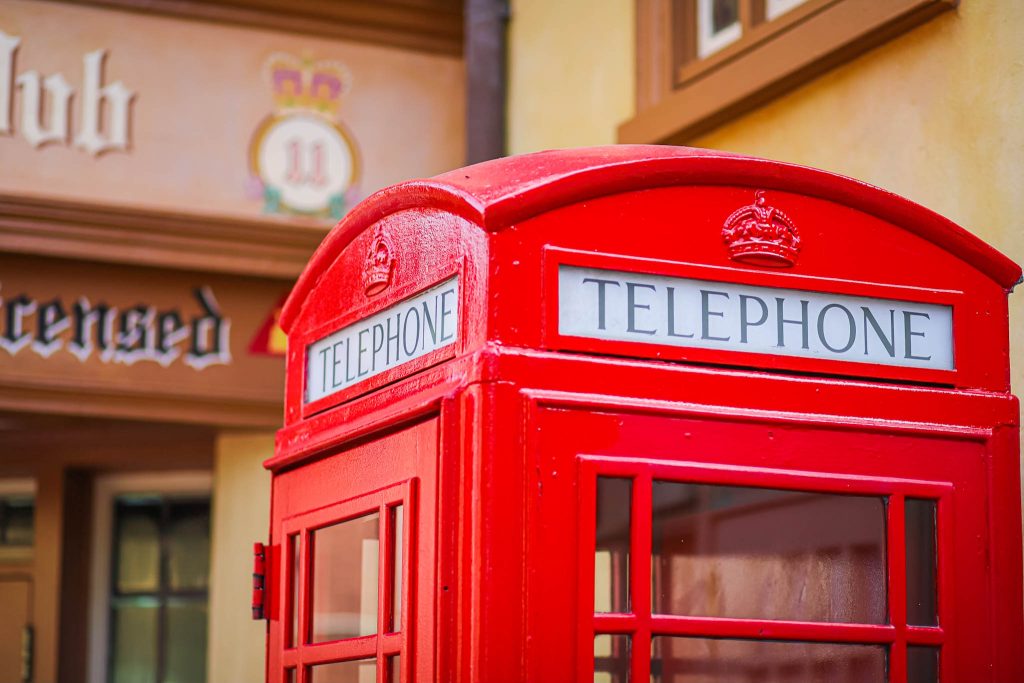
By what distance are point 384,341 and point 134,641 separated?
429cm

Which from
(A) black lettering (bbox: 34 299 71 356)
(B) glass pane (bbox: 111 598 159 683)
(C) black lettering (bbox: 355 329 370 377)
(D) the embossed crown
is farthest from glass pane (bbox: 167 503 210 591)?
(C) black lettering (bbox: 355 329 370 377)

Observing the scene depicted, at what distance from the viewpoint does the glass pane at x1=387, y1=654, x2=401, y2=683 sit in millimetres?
2467

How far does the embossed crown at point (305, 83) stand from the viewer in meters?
5.87

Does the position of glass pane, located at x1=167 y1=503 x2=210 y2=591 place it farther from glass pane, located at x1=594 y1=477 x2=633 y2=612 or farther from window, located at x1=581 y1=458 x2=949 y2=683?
glass pane, located at x1=594 y1=477 x2=633 y2=612

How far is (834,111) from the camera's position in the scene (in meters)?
4.18

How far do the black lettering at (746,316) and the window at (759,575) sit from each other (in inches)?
8.9

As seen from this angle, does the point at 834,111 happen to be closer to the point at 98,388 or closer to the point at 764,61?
the point at 764,61

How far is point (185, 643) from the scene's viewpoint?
6.47 meters

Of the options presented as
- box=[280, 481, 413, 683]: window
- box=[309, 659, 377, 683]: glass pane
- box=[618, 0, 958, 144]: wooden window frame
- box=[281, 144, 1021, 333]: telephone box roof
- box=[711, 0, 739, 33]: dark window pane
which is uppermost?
box=[711, 0, 739, 33]: dark window pane

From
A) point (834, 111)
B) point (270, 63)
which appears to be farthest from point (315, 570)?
point (270, 63)

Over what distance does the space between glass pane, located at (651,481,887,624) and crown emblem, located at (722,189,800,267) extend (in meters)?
0.38

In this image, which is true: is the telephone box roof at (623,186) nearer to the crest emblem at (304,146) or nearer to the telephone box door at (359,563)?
the telephone box door at (359,563)

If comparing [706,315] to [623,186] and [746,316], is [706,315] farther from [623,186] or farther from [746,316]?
[623,186]

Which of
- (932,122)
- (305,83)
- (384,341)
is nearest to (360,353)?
(384,341)
